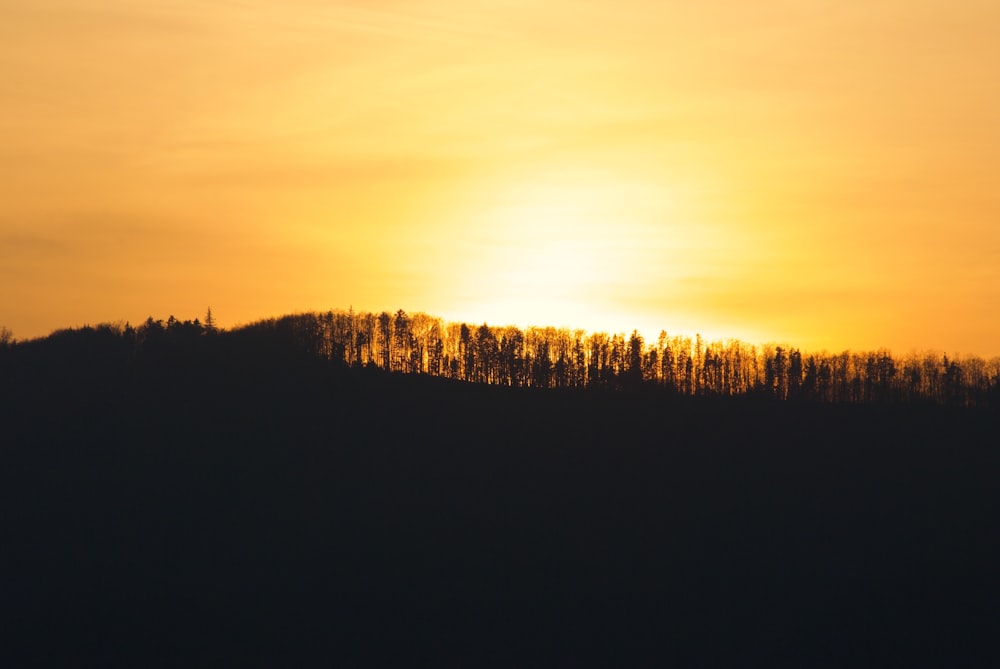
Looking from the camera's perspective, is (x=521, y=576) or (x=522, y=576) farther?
(x=522, y=576)

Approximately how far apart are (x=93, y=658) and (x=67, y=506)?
51.9m

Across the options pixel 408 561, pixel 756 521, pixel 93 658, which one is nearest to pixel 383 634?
pixel 408 561

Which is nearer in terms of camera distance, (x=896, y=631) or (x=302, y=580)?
(x=896, y=631)

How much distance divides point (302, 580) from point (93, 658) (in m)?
34.4

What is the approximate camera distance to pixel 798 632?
157 m

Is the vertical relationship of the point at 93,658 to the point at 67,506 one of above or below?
below

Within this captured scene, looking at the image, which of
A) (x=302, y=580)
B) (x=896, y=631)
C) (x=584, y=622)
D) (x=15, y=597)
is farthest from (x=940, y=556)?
(x=15, y=597)

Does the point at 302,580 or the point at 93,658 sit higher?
the point at 302,580

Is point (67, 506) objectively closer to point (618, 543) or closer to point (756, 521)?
point (618, 543)

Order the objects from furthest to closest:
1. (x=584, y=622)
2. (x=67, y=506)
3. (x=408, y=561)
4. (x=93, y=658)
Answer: (x=67, y=506)
(x=408, y=561)
(x=584, y=622)
(x=93, y=658)

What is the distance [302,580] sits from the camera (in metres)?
172

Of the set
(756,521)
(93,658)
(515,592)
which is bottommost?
(93,658)

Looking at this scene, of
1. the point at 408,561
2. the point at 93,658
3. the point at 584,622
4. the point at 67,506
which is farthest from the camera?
the point at 67,506

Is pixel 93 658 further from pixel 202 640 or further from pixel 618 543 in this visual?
pixel 618 543
